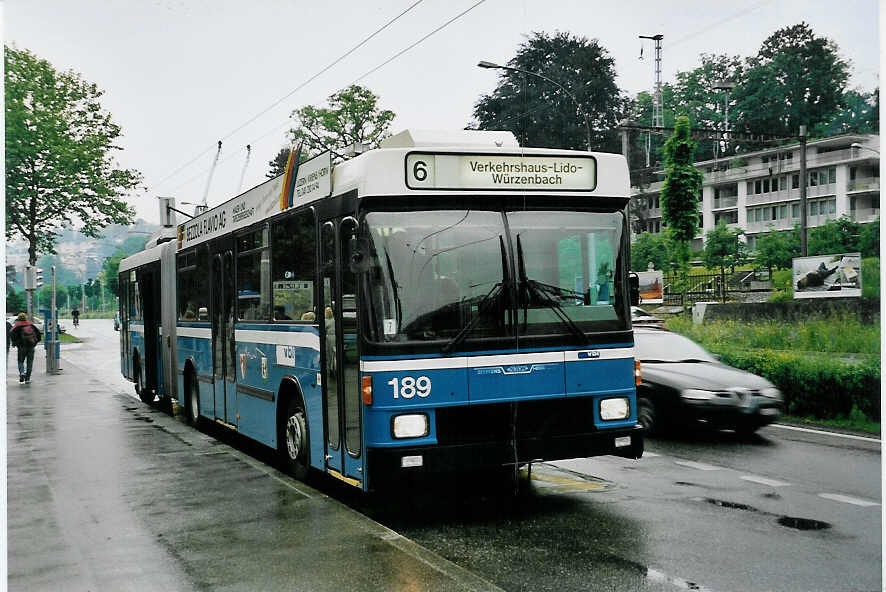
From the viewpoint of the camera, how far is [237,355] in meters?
11.3

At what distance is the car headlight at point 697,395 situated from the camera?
1171 centimetres

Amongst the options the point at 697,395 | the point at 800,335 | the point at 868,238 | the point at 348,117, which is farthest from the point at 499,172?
the point at 348,117

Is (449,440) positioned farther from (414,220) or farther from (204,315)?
(204,315)

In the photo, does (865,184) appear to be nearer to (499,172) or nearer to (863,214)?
(863,214)

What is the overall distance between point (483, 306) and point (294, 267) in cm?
248

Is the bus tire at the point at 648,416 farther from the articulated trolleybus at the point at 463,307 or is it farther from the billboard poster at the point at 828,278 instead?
the billboard poster at the point at 828,278

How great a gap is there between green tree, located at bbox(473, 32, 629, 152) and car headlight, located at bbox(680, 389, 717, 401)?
30.5m

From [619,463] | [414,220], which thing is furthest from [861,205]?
[414,220]

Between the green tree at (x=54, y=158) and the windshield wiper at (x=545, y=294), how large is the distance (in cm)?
2635

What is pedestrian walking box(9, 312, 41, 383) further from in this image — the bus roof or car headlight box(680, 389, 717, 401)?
the bus roof

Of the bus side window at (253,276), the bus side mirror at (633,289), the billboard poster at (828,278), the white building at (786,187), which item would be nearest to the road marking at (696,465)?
the bus side mirror at (633,289)

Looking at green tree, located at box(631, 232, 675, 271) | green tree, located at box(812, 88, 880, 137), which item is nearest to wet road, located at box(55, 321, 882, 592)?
green tree, located at box(812, 88, 880, 137)

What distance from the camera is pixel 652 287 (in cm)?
3012

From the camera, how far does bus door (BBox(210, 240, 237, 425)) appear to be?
11562 millimetres
